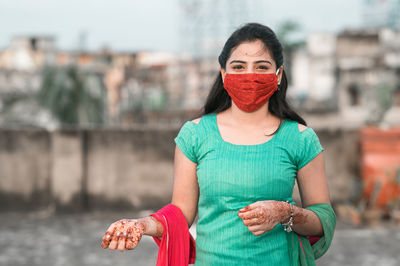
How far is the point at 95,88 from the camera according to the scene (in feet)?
34.2

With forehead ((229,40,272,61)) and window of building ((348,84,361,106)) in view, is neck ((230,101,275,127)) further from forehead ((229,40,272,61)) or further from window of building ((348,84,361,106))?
window of building ((348,84,361,106))

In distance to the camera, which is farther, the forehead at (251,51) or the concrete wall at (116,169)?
the concrete wall at (116,169)

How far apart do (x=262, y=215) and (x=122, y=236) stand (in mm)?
451

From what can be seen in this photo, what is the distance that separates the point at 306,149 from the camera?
1.83 metres

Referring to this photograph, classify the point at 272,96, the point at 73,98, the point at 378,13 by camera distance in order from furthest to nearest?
1. the point at 378,13
2. the point at 73,98
3. the point at 272,96

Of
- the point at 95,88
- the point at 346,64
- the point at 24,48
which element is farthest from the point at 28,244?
the point at 24,48

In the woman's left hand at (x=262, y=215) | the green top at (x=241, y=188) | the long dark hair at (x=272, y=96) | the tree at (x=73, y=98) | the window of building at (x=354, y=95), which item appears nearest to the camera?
the woman's left hand at (x=262, y=215)

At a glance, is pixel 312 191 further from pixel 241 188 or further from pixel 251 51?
pixel 251 51

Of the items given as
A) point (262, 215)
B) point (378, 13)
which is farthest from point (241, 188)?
point (378, 13)

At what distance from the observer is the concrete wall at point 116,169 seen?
6.57 m

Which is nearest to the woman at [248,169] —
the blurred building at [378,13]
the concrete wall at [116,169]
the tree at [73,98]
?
the concrete wall at [116,169]

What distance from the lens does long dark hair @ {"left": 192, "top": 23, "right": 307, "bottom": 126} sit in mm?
1846

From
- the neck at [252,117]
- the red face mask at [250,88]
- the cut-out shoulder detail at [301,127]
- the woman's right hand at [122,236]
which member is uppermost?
the red face mask at [250,88]

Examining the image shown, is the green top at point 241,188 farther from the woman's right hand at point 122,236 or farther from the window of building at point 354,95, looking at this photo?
the window of building at point 354,95
